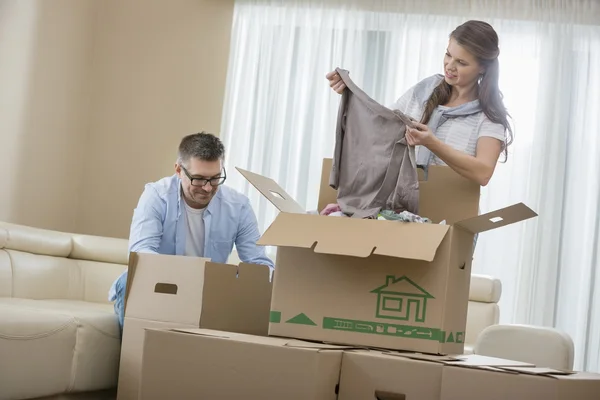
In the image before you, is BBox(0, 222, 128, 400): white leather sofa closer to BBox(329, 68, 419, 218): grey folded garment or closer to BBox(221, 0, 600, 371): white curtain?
BBox(329, 68, 419, 218): grey folded garment

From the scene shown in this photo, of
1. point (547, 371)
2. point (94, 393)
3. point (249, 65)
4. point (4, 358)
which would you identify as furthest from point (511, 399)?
point (249, 65)

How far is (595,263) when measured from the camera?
4672 mm

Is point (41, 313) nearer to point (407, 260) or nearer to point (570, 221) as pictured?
point (407, 260)

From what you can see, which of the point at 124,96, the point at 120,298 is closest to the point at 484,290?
the point at 120,298

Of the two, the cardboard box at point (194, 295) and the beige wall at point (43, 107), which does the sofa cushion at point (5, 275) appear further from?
the cardboard box at point (194, 295)

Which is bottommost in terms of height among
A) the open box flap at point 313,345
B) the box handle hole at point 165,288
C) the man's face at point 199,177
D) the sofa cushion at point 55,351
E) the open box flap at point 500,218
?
the sofa cushion at point 55,351

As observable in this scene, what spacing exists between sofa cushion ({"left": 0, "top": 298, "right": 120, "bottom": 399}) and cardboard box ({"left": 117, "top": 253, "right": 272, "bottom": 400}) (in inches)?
12.9

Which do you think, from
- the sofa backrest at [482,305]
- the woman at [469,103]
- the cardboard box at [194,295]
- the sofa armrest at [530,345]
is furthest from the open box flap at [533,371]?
the sofa backrest at [482,305]

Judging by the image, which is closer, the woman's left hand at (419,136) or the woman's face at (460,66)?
the woman's left hand at (419,136)

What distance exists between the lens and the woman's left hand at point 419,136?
1978 millimetres

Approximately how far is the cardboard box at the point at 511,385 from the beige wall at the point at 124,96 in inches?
142

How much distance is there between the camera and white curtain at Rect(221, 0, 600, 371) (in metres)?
4.69

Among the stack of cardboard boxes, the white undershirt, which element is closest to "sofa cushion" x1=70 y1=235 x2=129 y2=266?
the white undershirt

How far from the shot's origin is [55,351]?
8.66 ft
